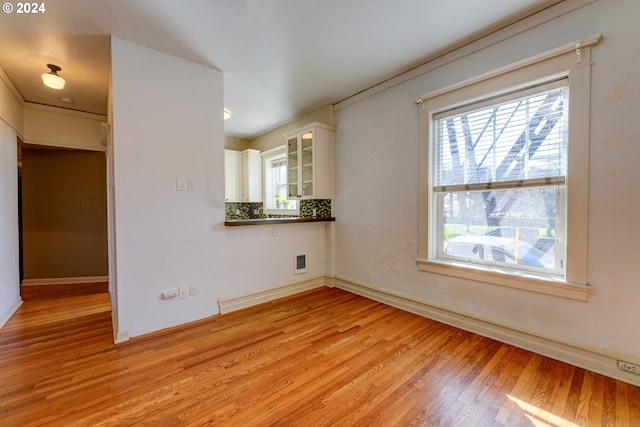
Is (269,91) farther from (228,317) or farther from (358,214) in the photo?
(228,317)

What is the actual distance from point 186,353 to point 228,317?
689 millimetres

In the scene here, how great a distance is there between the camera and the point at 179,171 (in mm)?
2566

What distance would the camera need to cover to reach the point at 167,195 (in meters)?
2.50

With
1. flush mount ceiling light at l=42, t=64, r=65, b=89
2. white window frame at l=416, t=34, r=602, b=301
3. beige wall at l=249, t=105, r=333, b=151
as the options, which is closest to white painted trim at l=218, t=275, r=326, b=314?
white window frame at l=416, t=34, r=602, b=301

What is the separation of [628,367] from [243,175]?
211 inches

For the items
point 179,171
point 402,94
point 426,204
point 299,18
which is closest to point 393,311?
point 426,204

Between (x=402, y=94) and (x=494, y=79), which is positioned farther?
(x=402, y=94)

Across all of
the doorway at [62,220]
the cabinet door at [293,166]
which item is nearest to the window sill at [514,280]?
the cabinet door at [293,166]

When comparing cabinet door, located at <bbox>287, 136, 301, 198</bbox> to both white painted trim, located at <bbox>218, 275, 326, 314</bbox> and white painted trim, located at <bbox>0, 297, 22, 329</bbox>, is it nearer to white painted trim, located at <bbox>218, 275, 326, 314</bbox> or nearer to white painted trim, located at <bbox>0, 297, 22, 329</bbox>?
white painted trim, located at <bbox>218, 275, 326, 314</bbox>

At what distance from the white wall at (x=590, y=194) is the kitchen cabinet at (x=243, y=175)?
256 centimetres

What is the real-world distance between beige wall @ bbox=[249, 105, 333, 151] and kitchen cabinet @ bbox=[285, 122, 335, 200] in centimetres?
26

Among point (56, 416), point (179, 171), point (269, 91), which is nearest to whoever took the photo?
point (56, 416)

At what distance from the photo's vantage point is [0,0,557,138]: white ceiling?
194cm

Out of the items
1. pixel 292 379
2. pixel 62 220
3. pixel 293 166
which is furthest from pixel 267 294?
pixel 62 220
